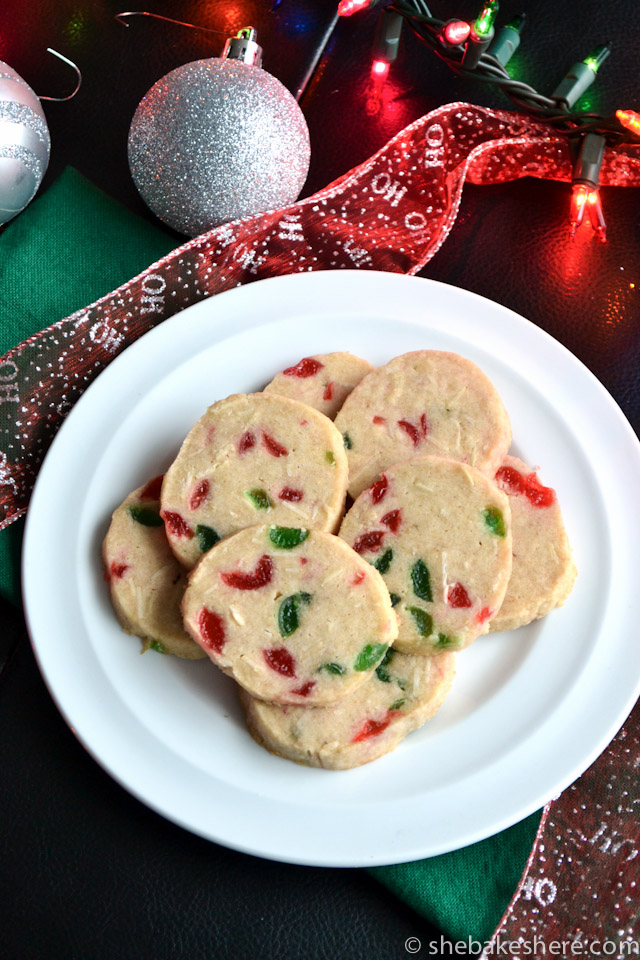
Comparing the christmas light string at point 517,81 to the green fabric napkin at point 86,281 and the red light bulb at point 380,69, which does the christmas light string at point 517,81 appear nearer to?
the red light bulb at point 380,69

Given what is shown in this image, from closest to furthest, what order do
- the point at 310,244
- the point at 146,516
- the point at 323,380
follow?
the point at 146,516 → the point at 323,380 → the point at 310,244

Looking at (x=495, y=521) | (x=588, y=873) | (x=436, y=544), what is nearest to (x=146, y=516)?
(x=436, y=544)

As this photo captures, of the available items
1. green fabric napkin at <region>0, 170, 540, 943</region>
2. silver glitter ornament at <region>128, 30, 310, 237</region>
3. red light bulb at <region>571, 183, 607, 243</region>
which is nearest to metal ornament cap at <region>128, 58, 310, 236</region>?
silver glitter ornament at <region>128, 30, 310, 237</region>

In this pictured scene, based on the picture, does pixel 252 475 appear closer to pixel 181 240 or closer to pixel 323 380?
pixel 323 380

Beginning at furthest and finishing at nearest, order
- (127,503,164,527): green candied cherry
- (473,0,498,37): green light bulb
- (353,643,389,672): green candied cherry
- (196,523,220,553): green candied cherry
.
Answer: (473,0,498,37): green light bulb → (127,503,164,527): green candied cherry → (196,523,220,553): green candied cherry → (353,643,389,672): green candied cherry

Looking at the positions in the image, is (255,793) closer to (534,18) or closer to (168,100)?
(168,100)

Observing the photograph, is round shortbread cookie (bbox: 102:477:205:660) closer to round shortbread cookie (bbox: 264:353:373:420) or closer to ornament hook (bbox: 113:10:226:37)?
round shortbread cookie (bbox: 264:353:373:420)
